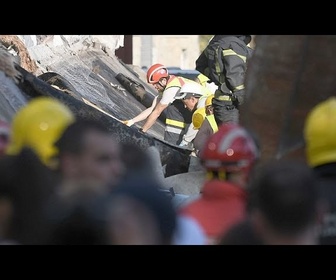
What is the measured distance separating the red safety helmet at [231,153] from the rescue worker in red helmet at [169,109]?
5.92m

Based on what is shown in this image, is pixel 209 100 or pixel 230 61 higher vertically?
pixel 230 61

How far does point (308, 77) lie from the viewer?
566cm

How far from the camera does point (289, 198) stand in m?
3.16

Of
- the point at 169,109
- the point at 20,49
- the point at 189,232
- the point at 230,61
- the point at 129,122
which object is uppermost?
the point at 20,49

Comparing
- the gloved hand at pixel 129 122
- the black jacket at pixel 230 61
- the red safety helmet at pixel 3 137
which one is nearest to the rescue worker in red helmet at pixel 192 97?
the gloved hand at pixel 129 122

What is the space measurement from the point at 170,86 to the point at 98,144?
6.49 meters

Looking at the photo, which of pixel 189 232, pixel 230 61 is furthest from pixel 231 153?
pixel 230 61

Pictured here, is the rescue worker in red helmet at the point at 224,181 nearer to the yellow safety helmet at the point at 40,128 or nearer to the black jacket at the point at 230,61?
the yellow safety helmet at the point at 40,128

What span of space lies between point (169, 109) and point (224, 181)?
6.35 metres

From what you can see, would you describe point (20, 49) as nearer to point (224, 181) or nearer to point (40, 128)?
point (40, 128)
